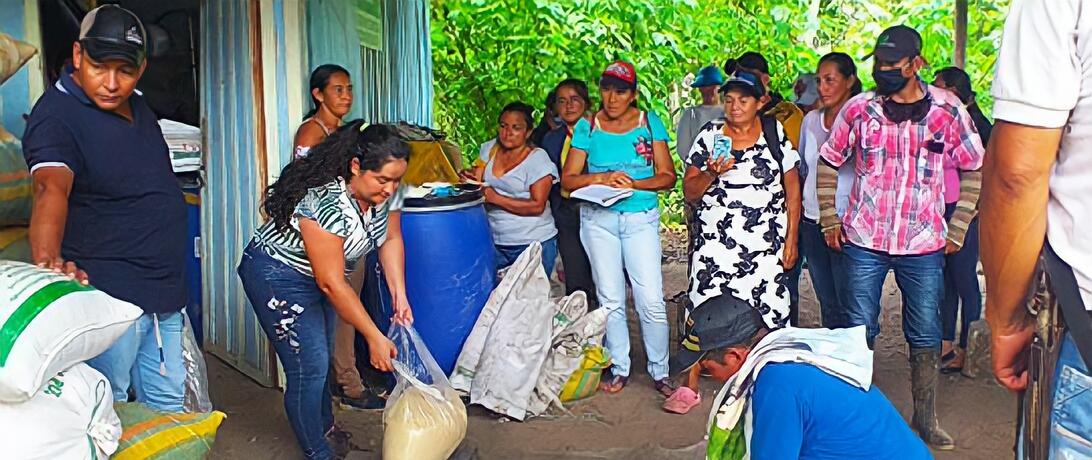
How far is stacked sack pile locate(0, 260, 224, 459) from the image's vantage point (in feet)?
7.26

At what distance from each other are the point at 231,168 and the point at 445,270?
44.3 inches

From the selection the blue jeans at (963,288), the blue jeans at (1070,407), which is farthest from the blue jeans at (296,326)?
the blue jeans at (963,288)

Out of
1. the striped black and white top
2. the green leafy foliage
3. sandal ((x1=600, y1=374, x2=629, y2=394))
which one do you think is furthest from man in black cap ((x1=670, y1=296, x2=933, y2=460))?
the green leafy foliage

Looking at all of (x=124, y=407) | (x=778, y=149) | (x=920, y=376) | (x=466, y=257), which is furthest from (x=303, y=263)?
(x=920, y=376)

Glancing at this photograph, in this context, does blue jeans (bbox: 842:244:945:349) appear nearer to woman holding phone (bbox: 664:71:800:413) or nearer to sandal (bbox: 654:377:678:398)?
woman holding phone (bbox: 664:71:800:413)

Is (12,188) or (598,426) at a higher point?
(12,188)

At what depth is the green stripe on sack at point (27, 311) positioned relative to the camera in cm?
221

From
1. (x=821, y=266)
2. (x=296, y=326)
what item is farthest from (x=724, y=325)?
(x=821, y=266)

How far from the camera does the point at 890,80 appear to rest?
380cm

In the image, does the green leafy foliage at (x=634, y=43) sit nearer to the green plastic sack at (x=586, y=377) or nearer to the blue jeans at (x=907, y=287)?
the green plastic sack at (x=586, y=377)

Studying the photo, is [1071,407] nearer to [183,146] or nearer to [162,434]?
[162,434]

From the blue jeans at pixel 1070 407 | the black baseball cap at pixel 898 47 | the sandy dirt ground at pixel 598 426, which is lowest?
the sandy dirt ground at pixel 598 426

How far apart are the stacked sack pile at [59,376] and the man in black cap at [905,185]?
252 cm

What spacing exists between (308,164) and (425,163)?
136cm
